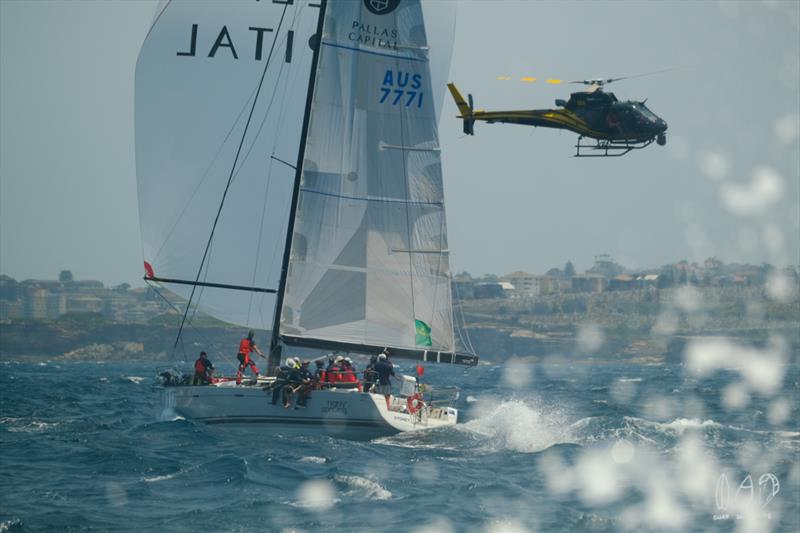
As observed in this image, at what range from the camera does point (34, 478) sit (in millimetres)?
18891

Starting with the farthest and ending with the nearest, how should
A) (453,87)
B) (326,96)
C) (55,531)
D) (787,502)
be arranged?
(453,87)
(326,96)
(787,502)
(55,531)

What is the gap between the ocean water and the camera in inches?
643

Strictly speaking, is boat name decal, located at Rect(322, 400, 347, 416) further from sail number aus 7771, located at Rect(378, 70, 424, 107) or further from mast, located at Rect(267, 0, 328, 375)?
sail number aus 7771, located at Rect(378, 70, 424, 107)

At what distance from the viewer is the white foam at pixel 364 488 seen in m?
17.9

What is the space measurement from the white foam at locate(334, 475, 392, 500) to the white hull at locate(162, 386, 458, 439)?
4677 millimetres

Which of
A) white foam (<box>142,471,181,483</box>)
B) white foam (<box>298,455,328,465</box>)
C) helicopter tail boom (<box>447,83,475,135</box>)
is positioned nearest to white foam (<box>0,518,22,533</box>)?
white foam (<box>142,471,181,483</box>)

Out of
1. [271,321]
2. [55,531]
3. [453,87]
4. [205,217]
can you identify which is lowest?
[55,531]

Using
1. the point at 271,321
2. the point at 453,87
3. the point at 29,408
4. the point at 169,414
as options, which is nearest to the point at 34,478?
the point at 169,414

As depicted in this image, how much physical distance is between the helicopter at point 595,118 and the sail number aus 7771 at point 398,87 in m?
11.1

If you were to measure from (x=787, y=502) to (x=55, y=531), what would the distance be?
11138mm

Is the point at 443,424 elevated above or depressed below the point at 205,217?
below

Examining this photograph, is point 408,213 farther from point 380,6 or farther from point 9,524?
point 9,524

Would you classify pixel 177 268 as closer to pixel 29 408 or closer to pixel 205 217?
pixel 205 217

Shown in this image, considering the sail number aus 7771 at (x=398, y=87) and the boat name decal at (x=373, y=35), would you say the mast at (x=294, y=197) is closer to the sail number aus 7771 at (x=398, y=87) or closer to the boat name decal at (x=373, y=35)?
the boat name decal at (x=373, y=35)
